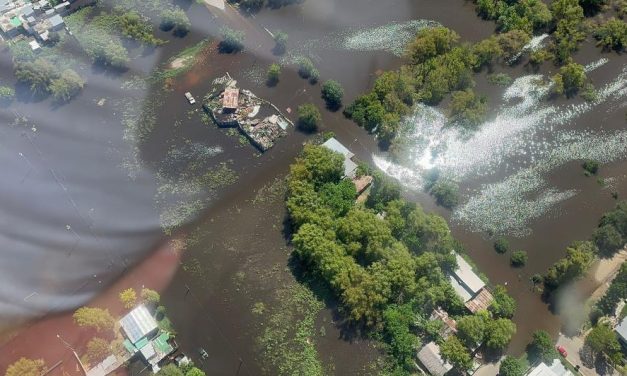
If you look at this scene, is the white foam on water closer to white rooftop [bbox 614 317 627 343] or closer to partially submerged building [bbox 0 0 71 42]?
white rooftop [bbox 614 317 627 343]

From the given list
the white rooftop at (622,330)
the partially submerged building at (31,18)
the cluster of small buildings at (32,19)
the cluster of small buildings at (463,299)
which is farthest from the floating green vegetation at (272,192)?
the partially submerged building at (31,18)

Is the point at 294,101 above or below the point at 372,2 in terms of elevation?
below

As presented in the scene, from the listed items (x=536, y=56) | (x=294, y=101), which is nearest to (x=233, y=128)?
(x=294, y=101)

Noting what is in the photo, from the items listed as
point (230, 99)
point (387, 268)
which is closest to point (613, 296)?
point (387, 268)

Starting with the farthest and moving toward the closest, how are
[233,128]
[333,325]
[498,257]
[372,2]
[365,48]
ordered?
[372,2], [365,48], [233,128], [498,257], [333,325]

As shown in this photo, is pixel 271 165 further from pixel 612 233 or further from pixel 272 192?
pixel 612 233

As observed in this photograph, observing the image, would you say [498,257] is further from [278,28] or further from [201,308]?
[278,28]

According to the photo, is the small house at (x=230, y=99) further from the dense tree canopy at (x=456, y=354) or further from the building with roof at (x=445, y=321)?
the dense tree canopy at (x=456, y=354)
